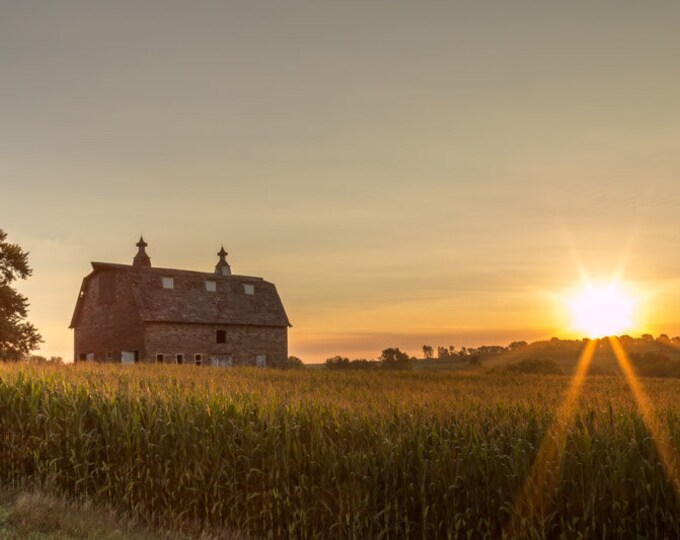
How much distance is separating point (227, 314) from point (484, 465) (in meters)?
44.6

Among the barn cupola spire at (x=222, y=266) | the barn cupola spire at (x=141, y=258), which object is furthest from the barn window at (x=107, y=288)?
the barn cupola spire at (x=222, y=266)

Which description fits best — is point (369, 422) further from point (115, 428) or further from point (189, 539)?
point (115, 428)

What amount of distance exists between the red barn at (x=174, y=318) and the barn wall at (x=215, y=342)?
0.22 ft

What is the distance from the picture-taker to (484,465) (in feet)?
33.3

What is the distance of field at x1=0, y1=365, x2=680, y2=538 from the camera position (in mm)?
9555

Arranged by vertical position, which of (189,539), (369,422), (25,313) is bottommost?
(189,539)

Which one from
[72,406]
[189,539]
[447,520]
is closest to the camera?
[447,520]

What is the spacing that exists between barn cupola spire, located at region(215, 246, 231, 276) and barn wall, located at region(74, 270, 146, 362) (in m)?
13.2

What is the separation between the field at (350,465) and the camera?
9.55 meters

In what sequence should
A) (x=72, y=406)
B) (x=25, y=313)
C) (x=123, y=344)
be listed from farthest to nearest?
(x=123, y=344) < (x=25, y=313) < (x=72, y=406)

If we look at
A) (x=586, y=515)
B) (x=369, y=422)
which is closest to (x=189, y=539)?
(x=369, y=422)

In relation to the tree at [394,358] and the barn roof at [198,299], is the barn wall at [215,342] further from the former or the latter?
the tree at [394,358]

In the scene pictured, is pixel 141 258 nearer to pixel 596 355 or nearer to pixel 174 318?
pixel 174 318

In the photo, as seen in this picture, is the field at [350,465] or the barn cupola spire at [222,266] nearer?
the field at [350,465]
